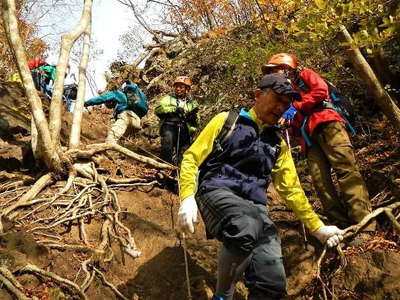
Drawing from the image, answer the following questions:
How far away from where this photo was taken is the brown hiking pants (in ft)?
13.7

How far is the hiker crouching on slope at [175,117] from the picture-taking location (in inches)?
273

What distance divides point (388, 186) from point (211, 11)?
14.7m

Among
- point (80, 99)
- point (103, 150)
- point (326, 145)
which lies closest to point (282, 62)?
point (326, 145)

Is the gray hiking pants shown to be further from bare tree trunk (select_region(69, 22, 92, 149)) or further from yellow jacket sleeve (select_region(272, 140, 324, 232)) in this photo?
bare tree trunk (select_region(69, 22, 92, 149))

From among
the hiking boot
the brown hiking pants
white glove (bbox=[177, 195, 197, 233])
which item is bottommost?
the hiking boot

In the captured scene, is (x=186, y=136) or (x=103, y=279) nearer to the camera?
(x=103, y=279)

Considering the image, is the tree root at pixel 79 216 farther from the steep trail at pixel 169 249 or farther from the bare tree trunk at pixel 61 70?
the bare tree trunk at pixel 61 70

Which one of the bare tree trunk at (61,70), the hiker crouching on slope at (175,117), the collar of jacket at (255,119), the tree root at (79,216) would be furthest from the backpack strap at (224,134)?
the hiker crouching on slope at (175,117)

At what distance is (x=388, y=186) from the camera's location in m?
5.04

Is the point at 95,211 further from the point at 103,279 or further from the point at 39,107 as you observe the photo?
the point at 39,107

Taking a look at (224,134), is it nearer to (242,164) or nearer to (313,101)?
(242,164)

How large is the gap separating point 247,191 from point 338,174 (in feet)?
5.38

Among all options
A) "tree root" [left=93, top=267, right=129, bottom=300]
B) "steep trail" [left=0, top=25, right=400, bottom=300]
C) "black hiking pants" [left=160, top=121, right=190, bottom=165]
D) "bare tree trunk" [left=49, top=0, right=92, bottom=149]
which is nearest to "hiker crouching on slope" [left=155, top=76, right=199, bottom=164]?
"black hiking pants" [left=160, top=121, right=190, bottom=165]

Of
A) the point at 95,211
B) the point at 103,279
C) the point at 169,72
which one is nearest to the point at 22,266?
the point at 103,279
